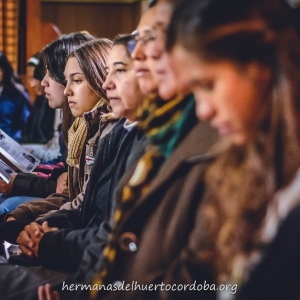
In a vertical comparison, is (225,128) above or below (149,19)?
below

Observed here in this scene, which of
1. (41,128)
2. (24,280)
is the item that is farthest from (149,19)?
(41,128)

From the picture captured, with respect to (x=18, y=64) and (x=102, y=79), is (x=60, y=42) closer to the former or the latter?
(x=102, y=79)

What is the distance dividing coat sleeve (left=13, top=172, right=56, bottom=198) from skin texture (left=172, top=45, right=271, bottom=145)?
1804mm

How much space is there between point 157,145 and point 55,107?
1.54 m

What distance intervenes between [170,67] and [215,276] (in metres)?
0.45

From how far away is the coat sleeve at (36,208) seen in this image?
2.32 m

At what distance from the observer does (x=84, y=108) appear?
2.31 meters

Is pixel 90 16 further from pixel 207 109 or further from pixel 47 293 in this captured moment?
pixel 207 109

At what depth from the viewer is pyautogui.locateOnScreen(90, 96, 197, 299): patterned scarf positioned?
4.34 feet

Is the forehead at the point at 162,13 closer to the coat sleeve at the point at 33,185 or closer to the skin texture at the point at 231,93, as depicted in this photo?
the skin texture at the point at 231,93

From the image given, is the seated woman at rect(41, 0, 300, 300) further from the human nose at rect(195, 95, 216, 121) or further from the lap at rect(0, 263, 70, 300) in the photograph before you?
the lap at rect(0, 263, 70, 300)

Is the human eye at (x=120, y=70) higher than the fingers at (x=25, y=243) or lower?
higher

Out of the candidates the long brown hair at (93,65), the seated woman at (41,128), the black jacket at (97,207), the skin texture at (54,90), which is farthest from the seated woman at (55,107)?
the seated woman at (41,128)

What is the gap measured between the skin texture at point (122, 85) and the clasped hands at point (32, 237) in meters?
0.47
